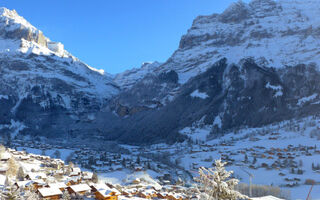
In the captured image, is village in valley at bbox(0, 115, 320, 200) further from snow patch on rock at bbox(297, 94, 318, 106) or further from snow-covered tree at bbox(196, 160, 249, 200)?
snow patch on rock at bbox(297, 94, 318, 106)

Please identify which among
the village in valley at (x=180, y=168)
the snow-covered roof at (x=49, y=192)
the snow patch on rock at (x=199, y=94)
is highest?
the snow patch on rock at (x=199, y=94)

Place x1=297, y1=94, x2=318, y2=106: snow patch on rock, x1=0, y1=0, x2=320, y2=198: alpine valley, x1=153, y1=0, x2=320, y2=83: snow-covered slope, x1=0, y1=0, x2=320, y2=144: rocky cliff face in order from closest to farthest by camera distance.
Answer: x1=0, y1=0, x2=320, y2=198: alpine valley < x1=297, y1=94, x2=318, y2=106: snow patch on rock < x1=0, y1=0, x2=320, y2=144: rocky cliff face < x1=153, y1=0, x2=320, y2=83: snow-covered slope

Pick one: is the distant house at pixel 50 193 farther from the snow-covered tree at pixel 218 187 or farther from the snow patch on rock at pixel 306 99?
the snow patch on rock at pixel 306 99

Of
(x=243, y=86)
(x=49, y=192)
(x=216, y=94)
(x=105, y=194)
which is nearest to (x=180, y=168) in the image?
(x=105, y=194)

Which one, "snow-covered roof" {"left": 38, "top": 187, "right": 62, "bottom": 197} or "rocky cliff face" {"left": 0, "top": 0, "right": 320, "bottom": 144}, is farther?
"rocky cliff face" {"left": 0, "top": 0, "right": 320, "bottom": 144}

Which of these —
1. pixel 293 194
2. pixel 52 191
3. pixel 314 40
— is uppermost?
pixel 314 40

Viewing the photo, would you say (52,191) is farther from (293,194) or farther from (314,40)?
(314,40)

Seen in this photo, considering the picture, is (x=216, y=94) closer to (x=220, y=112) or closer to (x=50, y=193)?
(x=220, y=112)

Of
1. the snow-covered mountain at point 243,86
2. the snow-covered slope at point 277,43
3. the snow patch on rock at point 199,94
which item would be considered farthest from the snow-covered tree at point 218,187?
the snow-covered slope at point 277,43

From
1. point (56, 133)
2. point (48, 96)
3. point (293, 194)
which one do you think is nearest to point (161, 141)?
point (56, 133)

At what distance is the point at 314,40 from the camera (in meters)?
157

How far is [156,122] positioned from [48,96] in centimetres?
9633

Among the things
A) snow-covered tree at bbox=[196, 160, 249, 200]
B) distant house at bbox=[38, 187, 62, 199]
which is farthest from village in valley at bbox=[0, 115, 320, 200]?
snow-covered tree at bbox=[196, 160, 249, 200]

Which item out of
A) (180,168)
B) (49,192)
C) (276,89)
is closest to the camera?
(49,192)
